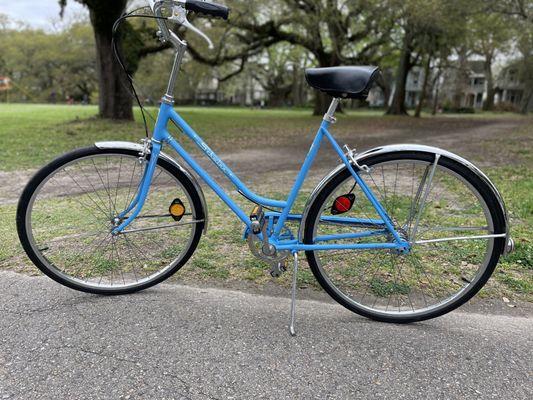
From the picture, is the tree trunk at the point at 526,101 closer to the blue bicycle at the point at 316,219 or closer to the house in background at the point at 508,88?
the house in background at the point at 508,88

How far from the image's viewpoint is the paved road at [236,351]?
191 centimetres

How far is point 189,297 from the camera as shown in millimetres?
2705

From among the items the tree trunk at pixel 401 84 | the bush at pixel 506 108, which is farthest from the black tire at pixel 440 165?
the bush at pixel 506 108

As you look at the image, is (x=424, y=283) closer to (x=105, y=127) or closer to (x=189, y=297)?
(x=189, y=297)

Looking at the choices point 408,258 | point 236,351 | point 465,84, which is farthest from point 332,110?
point 465,84

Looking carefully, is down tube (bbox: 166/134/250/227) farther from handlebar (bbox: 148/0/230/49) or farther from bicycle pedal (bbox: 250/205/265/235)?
handlebar (bbox: 148/0/230/49)

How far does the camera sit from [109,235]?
2.81m

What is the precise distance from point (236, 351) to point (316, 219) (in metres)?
0.85

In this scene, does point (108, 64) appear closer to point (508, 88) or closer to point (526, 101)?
point (526, 101)

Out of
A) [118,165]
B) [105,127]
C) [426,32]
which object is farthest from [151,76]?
[118,165]

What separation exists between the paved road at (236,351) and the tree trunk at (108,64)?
1213 cm

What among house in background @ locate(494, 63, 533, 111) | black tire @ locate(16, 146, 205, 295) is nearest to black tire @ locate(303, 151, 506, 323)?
black tire @ locate(16, 146, 205, 295)

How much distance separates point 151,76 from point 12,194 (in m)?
41.2

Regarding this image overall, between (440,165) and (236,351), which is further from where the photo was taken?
(440,165)
